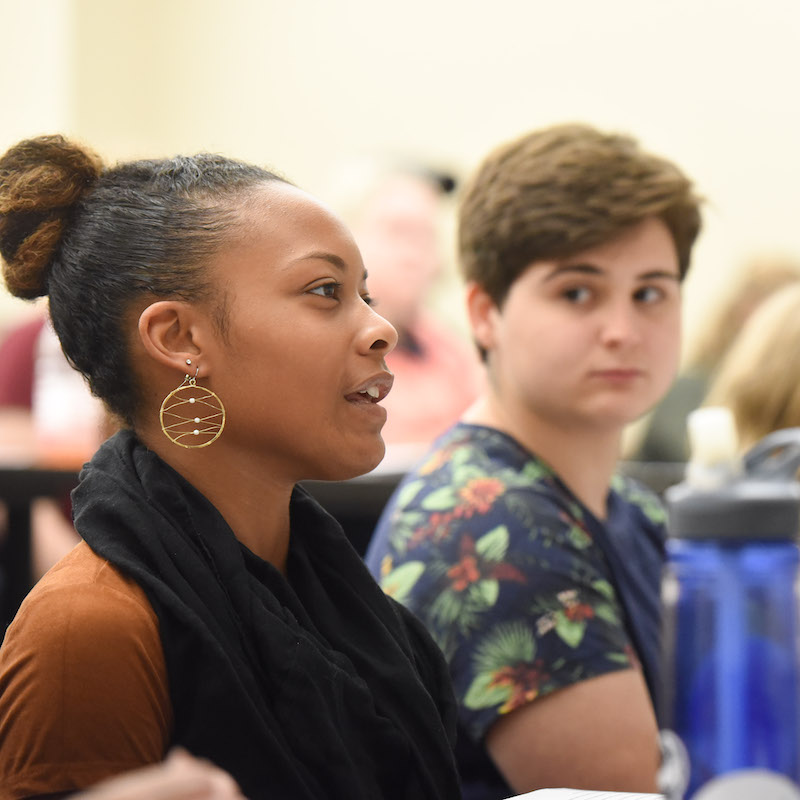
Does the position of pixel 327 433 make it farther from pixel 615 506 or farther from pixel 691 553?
pixel 615 506

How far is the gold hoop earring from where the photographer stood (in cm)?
104

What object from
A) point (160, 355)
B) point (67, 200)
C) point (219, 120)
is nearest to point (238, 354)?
point (160, 355)

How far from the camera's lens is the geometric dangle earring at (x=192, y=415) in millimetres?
1035

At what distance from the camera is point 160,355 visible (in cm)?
102

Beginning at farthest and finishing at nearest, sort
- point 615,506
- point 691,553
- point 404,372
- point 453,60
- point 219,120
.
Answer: point 219,120, point 453,60, point 404,372, point 615,506, point 691,553

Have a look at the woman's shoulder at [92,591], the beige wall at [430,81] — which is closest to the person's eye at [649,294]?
the woman's shoulder at [92,591]

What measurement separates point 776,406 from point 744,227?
121 inches

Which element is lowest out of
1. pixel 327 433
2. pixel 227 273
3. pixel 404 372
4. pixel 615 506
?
pixel 404 372

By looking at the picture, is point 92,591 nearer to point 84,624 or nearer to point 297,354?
point 84,624

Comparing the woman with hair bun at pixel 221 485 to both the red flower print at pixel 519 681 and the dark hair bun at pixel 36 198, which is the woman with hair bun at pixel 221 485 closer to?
the dark hair bun at pixel 36 198

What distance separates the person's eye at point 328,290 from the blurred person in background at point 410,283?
2.23m

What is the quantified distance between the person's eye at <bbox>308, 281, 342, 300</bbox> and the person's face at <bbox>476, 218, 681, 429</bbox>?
0.55 metres

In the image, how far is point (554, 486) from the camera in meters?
1.56

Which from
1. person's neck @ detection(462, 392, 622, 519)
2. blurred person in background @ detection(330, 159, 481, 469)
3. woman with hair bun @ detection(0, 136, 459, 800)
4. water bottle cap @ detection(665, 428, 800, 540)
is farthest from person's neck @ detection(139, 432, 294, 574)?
blurred person in background @ detection(330, 159, 481, 469)
